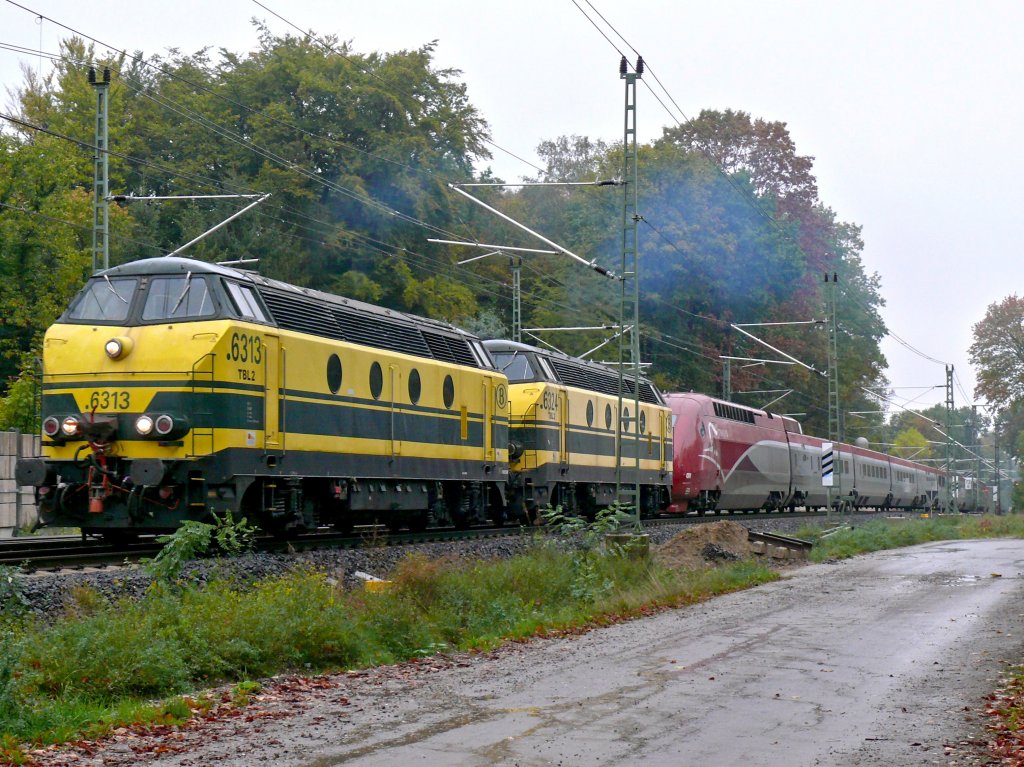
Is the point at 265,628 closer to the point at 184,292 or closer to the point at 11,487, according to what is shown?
the point at 184,292

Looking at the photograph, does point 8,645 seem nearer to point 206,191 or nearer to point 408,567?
point 408,567

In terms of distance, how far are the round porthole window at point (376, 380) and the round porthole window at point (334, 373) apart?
1234 millimetres

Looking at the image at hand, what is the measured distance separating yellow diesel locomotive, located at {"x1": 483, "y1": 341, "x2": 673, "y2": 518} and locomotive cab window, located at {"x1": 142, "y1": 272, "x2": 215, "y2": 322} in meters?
10.7

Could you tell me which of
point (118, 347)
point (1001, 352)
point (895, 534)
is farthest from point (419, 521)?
point (1001, 352)

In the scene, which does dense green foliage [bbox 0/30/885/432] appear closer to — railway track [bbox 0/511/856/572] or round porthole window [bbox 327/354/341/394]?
railway track [bbox 0/511/856/572]

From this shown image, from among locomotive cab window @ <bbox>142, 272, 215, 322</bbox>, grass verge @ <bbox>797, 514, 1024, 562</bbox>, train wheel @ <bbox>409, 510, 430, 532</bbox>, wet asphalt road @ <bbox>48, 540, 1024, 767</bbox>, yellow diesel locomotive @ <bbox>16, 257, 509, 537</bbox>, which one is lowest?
wet asphalt road @ <bbox>48, 540, 1024, 767</bbox>

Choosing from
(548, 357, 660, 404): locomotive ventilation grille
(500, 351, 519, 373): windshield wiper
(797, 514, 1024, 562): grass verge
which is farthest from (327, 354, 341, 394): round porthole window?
(797, 514, 1024, 562): grass verge

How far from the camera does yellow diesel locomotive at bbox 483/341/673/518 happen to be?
28516 millimetres

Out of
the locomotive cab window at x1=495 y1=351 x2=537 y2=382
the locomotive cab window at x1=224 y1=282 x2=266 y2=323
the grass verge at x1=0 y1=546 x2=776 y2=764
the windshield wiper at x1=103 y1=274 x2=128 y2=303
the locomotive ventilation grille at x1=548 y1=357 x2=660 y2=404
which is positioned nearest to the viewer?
the grass verge at x1=0 y1=546 x2=776 y2=764

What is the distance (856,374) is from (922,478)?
1592 centimetres

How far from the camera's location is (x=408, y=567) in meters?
15.2

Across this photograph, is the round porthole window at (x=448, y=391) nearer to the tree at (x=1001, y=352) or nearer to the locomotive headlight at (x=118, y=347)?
the locomotive headlight at (x=118, y=347)

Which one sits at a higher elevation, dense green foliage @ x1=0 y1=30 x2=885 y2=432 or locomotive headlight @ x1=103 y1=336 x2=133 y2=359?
dense green foliage @ x1=0 y1=30 x2=885 y2=432

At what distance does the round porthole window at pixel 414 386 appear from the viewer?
22784 millimetres
